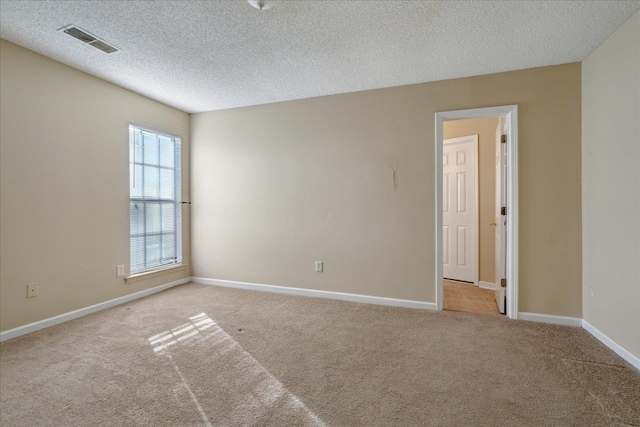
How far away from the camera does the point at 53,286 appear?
281 cm

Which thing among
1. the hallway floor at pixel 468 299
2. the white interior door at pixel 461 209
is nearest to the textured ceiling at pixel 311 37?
the white interior door at pixel 461 209

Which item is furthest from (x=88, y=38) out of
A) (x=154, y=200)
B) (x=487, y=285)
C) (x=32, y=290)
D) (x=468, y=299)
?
(x=487, y=285)

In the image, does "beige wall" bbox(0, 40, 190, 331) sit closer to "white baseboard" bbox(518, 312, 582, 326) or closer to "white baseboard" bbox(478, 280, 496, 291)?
"white baseboard" bbox(518, 312, 582, 326)

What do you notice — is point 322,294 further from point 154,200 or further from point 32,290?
point 32,290

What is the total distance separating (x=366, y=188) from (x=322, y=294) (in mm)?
1427

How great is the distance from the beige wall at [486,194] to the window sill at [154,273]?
4365 mm

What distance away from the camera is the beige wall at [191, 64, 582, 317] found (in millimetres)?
2842

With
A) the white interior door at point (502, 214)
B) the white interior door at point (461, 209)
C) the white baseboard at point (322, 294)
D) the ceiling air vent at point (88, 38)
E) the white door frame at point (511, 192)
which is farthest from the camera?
the white interior door at point (461, 209)

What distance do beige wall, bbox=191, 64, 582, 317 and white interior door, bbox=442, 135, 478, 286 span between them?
139 centimetres

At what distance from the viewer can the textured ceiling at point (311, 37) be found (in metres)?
2.03

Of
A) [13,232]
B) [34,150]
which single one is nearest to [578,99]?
[34,150]

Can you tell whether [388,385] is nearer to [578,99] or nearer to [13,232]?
[578,99]

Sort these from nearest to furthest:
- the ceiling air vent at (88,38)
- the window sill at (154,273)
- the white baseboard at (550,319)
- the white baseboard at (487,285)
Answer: the ceiling air vent at (88,38) → the white baseboard at (550,319) → the window sill at (154,273) → the white baseboard at (487,285)

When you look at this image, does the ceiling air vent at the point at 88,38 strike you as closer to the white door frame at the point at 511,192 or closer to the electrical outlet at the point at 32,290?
the electrical outlet at the point at 32,290
